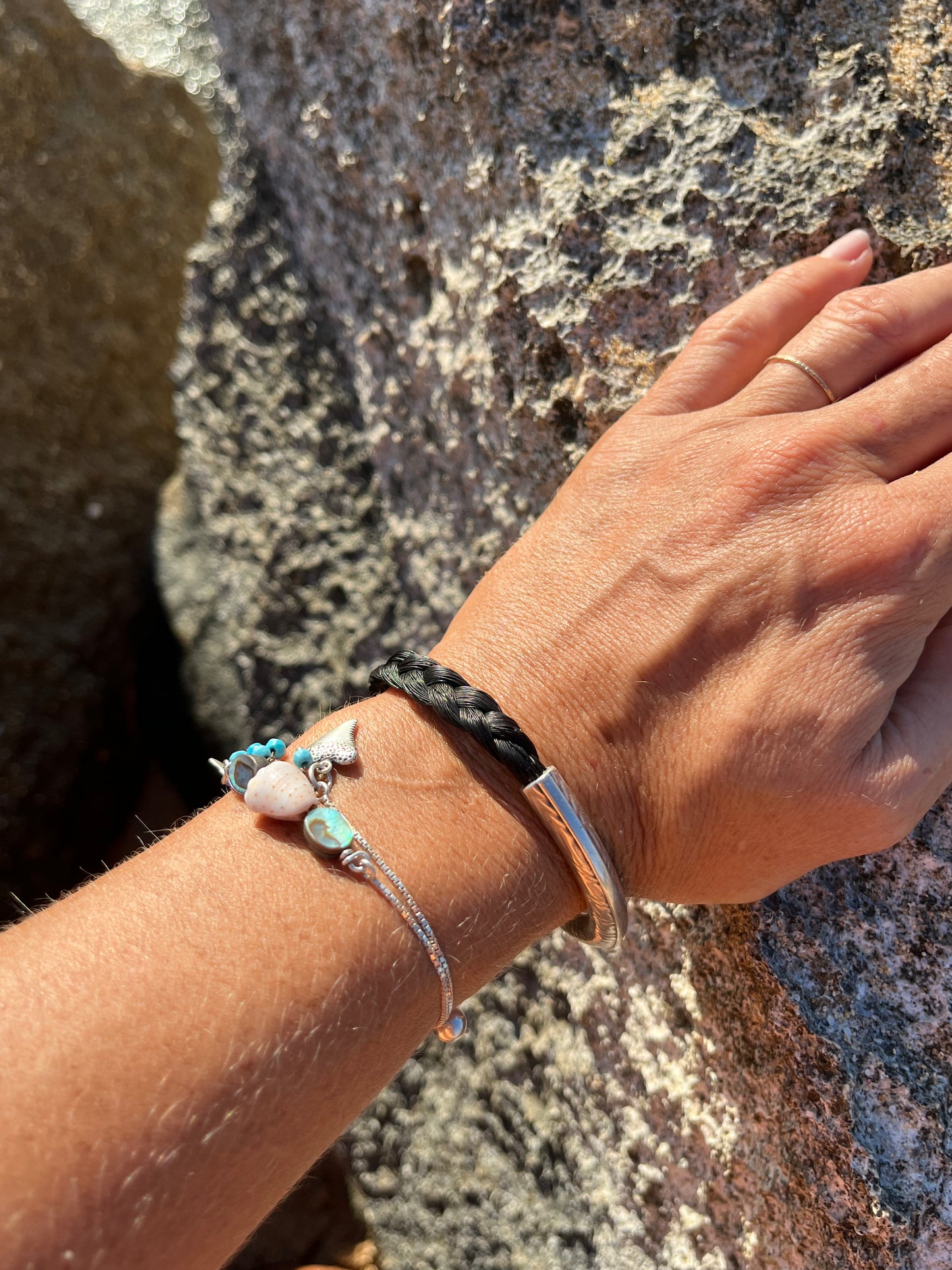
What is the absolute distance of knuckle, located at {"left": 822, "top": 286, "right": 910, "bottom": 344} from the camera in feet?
3.67

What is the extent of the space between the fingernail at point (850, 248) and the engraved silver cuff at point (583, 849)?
2.60 ft

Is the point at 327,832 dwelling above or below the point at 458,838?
above

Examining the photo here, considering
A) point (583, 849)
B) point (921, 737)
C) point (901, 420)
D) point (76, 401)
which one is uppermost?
point (76, 401)

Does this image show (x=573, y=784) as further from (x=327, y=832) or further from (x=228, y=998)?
(x=228, y=998)

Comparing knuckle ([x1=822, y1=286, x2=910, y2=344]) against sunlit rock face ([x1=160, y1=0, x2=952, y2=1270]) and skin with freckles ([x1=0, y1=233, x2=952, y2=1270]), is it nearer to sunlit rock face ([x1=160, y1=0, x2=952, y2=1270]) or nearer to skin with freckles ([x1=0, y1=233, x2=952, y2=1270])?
skin with freckles ([x1=0, y1=233, x2=952, y2=1270])

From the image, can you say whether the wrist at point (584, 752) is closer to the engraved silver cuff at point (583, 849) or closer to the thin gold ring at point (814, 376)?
the engraved silver cuff at point (583, 849)

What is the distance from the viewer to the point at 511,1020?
65.6 inches

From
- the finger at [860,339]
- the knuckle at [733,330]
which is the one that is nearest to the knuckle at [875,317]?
the finger at [860,339]

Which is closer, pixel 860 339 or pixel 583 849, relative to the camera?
pixel 583 849

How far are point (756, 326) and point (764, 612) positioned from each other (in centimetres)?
40

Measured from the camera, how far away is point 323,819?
965 mm

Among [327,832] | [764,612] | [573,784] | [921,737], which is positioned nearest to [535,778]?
[573,784]

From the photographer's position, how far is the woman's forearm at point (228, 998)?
Result: 79 centimetres

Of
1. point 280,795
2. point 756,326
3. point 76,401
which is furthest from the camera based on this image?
point 76,401
